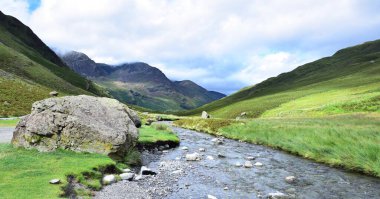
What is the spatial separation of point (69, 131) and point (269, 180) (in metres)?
15.8

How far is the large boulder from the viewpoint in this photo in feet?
86.0

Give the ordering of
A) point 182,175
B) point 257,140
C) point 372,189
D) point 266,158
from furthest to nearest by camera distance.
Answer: point 257,140
point 266,158
point 182,175
point 372,189

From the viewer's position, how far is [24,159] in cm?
2228

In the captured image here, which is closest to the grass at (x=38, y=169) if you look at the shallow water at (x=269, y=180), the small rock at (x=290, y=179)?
the shallow water at (x=269, y=180)

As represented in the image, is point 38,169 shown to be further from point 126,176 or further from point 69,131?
point 69,131

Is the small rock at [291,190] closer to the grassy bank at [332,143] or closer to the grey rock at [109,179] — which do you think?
the grassy bank at [332,143]

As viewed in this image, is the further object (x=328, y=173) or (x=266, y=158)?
(x=266, y=158)

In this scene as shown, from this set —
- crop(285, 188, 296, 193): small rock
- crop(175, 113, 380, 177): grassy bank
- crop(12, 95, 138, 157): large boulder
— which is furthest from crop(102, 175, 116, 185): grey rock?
crop(175, 113, 380, 177): grassy bank

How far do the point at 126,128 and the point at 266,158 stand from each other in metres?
14.0

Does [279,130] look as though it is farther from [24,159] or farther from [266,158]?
[24,159]

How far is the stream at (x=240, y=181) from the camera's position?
19.9 metres

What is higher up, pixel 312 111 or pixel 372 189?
pixel 312 111

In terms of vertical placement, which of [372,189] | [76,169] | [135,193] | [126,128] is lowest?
[372,189]

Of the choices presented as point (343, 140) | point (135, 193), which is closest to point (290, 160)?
point (343, 140)
